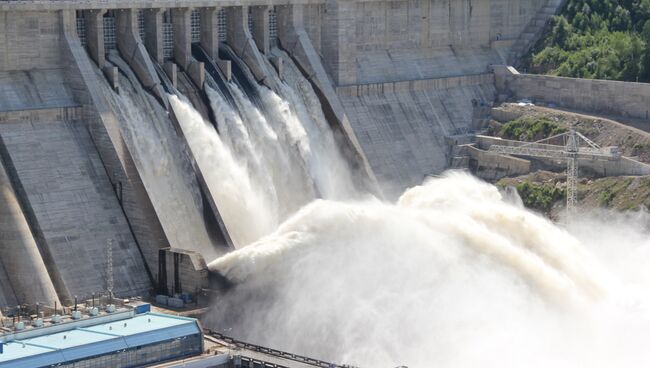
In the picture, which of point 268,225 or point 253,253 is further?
point 268,225

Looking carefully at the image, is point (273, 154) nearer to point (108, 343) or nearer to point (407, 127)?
point (407, 127)

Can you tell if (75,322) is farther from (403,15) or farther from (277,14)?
(403,15)

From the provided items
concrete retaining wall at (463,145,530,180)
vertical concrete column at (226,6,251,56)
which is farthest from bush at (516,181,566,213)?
vertical concrete column at (226,6,251,56)

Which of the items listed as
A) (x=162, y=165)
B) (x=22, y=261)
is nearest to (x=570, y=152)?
(x=162, y=165)

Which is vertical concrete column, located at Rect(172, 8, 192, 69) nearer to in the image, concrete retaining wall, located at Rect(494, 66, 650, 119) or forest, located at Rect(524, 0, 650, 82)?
concrete retaining wall, located at Rect(494, 66, 650, 119)

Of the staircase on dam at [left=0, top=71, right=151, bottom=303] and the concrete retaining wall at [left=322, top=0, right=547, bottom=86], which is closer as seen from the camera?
the staircase on dam at [left=0, top=71, right=151, bottom=303]

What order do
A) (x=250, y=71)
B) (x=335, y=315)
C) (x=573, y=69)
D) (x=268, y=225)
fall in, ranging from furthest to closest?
(x=573, y=69) → (x=250, y=71) → (x=268, y=225) → (x=335, y=315)

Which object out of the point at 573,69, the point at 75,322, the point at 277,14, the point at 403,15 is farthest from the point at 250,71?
the point at 75,322
